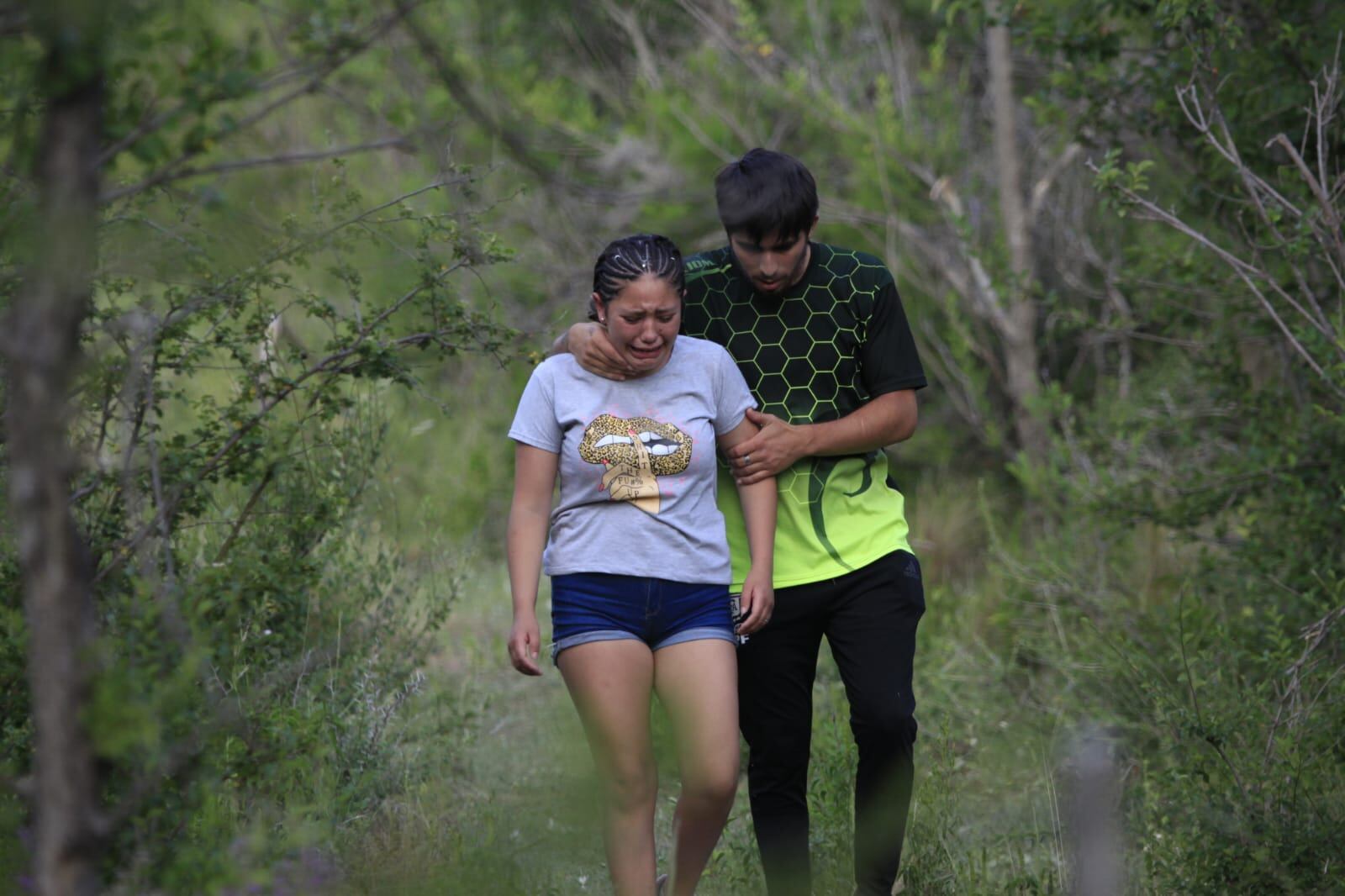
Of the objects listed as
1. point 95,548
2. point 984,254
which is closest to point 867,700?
point 95,548

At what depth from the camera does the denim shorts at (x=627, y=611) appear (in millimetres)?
3402

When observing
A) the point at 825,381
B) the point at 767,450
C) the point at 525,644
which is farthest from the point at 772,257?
the point at 525,644

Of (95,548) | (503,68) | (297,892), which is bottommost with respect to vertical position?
(297,892)

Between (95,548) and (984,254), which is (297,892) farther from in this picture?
(984,254)

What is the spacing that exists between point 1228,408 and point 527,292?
6.16 meters

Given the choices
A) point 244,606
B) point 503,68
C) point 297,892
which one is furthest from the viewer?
point 503,68

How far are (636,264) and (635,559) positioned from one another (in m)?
A: 0.71

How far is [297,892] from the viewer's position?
7.92 ft

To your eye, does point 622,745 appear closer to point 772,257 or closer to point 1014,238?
point 772,257

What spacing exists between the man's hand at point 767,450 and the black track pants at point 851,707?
1.06 feet

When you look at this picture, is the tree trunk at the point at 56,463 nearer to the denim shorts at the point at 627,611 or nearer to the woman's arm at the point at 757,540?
the denim shorts at the point at 627,611

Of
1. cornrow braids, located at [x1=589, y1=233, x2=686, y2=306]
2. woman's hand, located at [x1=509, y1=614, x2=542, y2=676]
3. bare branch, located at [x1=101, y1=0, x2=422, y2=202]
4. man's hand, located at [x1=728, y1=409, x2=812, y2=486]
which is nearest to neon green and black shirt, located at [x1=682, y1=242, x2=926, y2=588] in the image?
man's hand, located at [x1=728, y1=409, x2=812, y2=486]

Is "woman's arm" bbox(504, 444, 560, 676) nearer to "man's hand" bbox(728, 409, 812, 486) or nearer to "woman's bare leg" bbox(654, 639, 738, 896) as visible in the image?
"woman's bare leg" bbox(654, 639, 738, 896)

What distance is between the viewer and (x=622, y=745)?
3373mm
